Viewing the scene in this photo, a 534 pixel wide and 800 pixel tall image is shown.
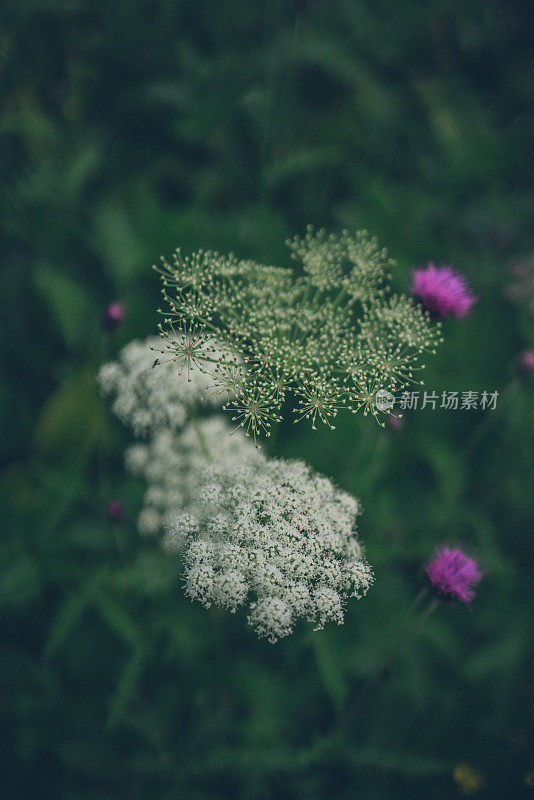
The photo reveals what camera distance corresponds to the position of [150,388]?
2.53 m

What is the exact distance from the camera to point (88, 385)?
3.98 m

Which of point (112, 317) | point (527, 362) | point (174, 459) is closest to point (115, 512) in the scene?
point (174, 459)

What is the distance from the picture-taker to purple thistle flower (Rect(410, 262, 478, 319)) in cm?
268

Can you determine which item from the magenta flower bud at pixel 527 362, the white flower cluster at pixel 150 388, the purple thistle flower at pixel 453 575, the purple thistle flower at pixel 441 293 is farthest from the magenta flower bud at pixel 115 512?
the magenta flower bud at pixel 527 362

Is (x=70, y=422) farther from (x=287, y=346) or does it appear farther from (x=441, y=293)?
(x=441, y=293)

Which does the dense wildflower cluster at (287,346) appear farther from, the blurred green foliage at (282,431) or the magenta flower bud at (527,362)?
the magenta flower bud at (527,362)

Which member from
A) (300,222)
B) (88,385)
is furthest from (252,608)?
(300,222)

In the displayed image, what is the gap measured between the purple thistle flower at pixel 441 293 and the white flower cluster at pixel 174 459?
1167 mm

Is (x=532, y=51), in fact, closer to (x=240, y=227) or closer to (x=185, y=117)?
(x=185, y=117)

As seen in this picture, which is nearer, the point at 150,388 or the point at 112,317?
the point at 150,388

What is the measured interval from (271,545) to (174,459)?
1.04 meters

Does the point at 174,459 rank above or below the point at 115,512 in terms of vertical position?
above

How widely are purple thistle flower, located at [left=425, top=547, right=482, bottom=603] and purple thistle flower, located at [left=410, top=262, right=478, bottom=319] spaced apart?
1.20 m

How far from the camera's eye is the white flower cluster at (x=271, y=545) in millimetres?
1852
